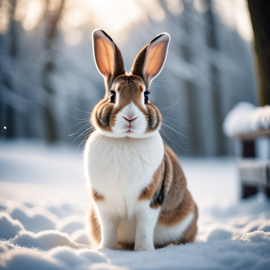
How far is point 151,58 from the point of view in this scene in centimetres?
174

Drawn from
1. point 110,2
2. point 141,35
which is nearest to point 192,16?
point 141,35

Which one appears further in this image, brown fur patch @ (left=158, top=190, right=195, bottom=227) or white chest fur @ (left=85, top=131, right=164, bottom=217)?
brown fur patch @ (left=158, top=190, right=195, bottom=227)

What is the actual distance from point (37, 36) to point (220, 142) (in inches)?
292

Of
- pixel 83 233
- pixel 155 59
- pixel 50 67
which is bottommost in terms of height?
pixel 83 233

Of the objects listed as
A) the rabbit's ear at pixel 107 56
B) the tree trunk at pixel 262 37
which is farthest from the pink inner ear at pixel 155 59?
the tree trunk at pixel 262 37

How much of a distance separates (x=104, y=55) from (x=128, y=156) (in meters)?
0.77

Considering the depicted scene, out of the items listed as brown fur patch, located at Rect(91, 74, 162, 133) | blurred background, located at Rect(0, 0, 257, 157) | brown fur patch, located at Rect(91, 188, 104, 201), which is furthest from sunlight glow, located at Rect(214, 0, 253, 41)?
brown fur patch, located at Rect(91, 188, 104, 201)

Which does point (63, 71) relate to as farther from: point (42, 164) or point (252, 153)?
point (252, 153)

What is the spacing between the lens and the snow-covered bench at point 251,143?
2.54 metres

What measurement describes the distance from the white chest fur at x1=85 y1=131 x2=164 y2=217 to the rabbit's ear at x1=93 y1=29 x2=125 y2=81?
492mm

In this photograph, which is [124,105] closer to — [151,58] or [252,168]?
[151,58]

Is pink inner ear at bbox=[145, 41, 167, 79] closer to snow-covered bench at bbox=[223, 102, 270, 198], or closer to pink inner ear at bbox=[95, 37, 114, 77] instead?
pink inner ear at bbox=[95, 37, 114, 77]

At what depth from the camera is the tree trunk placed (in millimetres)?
2545

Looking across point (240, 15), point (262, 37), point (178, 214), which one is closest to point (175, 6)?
point (240, 15)
